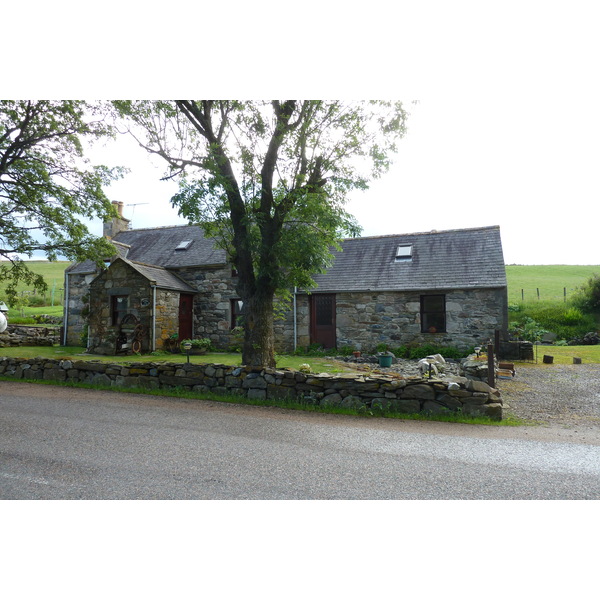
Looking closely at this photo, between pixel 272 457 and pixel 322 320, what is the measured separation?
13379mm

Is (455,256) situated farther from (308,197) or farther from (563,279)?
(563,279)

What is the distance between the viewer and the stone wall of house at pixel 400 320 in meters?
16.2

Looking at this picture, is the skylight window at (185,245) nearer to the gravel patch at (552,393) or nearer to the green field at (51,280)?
the gravel patch at (552,393)

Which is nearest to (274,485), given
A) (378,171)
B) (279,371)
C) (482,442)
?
(482,442)

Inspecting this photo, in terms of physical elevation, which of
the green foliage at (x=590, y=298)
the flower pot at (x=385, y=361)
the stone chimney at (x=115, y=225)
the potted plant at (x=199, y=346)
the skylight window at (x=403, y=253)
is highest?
the stone chimney at (x=115, y=225)

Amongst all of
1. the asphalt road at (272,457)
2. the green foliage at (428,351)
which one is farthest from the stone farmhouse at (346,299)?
the asphalt road at (272,457)

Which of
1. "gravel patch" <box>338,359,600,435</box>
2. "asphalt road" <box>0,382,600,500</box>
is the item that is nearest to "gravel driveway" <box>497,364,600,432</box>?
"gravel patch" <box>338,359,600,435</box>

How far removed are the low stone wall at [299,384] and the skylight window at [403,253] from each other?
1115 centimetres

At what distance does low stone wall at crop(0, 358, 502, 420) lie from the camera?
7438 millimetres

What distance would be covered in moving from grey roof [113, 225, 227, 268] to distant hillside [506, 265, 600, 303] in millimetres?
26641

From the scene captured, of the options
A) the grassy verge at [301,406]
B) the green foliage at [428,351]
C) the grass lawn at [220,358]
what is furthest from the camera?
the green foliage at [428,351]

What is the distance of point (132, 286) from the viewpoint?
17547mm

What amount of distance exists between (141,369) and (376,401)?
557 cm

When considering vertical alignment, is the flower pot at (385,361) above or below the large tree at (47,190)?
below
